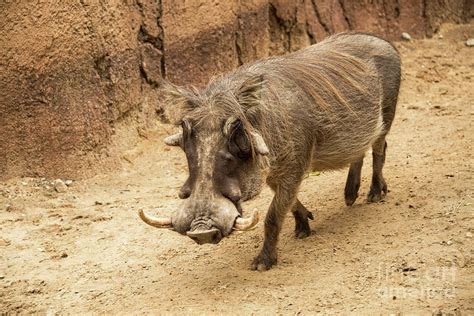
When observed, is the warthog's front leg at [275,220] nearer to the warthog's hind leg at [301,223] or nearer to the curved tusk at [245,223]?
the warthog's hind leg at [301,223]

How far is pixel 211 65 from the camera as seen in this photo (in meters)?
6.37

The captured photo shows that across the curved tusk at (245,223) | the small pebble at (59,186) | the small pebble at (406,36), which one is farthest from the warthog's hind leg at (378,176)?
the small pebble at (406,36)

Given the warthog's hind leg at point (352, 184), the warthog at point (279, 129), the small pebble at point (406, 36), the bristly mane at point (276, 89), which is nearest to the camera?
the warthog at point (279, 129)

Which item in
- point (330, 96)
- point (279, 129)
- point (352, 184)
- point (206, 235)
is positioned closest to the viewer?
point (206, 235)

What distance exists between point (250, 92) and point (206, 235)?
0.77 metres

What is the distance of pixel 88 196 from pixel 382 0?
12.4 feet

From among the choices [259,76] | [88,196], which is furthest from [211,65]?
[259,76]

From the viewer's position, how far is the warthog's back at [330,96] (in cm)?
394

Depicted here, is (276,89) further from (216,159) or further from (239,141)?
(216,159)

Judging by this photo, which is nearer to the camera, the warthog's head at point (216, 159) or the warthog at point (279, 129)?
the warthog's head at point (216, 159)

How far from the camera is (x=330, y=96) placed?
4.28 metres

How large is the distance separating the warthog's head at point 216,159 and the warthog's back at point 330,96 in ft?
0.47

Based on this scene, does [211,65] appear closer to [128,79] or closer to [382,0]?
[128,79]

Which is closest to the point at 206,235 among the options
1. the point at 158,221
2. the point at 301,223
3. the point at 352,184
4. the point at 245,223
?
the point at 245,223
